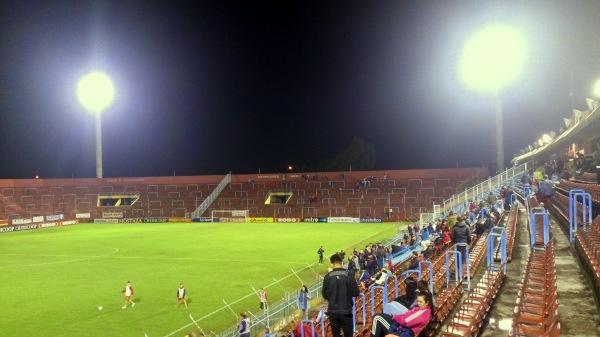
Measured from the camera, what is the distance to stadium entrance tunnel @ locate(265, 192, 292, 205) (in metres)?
60.1

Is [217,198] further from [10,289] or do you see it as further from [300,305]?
[300,305]

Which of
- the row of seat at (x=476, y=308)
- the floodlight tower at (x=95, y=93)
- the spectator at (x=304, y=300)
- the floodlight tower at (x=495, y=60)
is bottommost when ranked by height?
the spectator at (x=304, y=300)

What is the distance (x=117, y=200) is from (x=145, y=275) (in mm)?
45494

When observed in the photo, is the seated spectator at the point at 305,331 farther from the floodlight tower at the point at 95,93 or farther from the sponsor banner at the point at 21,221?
the floodlight tower at the point at 95,93

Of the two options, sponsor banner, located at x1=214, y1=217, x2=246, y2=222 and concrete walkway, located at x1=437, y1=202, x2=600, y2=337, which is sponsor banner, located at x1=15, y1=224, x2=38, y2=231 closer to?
sponsor banner, located at x1=214, y1=217, x2=246, y2=222

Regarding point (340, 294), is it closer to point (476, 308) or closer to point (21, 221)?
point (476, 308)

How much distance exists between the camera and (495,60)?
122 ft

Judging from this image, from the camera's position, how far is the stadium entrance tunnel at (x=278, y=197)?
6012 centimetres

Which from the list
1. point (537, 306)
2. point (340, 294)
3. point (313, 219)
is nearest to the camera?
point (537, 306)

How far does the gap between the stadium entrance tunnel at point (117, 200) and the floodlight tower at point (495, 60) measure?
153 feet

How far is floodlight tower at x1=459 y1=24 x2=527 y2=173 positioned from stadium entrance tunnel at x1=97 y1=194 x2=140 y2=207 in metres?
46.7

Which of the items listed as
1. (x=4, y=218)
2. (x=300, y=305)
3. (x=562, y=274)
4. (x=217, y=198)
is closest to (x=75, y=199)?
(x=4, y=218)

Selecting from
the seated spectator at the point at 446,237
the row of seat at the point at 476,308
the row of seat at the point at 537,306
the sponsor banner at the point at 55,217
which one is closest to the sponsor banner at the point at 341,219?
the sponsor banner at the point at 55,217

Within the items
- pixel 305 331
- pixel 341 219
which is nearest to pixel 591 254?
pixel 305 331
